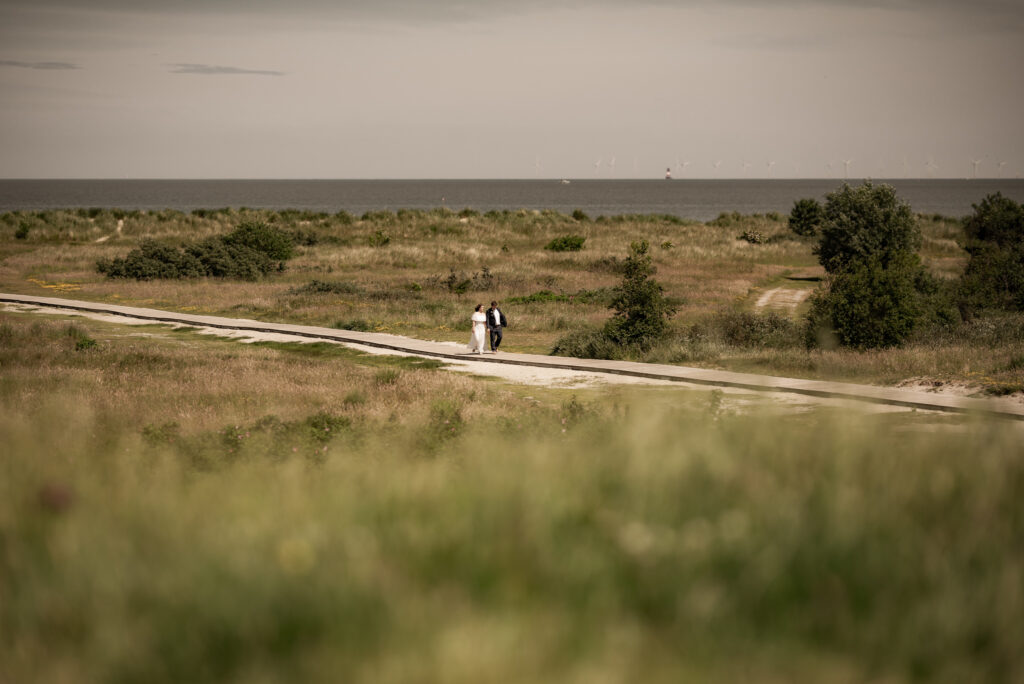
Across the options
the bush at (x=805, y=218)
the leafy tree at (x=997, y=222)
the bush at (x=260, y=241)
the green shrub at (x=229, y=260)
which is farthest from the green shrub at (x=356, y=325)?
the bush at (x=805, y=218)

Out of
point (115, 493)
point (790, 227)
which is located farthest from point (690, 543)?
point (790, 227)

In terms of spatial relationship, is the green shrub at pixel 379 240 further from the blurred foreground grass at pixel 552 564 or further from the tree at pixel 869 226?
the blurred foreground grass at pixel 552 564

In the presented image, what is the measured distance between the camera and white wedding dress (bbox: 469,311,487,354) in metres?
25.5

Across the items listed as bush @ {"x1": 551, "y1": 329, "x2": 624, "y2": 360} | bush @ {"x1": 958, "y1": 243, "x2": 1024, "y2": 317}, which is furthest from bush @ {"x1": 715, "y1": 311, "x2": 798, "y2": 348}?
bush @ {"x1": 958, "y1": 243, "x2": 1024, "y2": 317}

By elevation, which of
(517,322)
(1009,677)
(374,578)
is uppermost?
(374,578)

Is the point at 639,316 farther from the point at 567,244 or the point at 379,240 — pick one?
the point at 379,240

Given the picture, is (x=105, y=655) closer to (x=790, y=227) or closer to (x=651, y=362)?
(x=651, y=362)

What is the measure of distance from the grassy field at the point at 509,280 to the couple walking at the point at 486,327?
300 centimetres

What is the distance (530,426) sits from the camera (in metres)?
12.5

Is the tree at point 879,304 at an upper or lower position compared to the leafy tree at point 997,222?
lower

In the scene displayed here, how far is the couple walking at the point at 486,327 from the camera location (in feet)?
83.7

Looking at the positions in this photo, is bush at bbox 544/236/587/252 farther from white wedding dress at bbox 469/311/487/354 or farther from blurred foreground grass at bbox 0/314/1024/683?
blurred foreground grass at bbox 0/314/1024/683

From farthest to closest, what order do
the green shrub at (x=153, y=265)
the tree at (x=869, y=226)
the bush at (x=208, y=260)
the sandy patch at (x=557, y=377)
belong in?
the tree at (x=869, y=226), the bush at (x=208, y=260), the green shrub at (x=153, y=265), the sandy patch at (x=557, y=377)

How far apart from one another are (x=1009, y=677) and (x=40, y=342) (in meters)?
25.4
